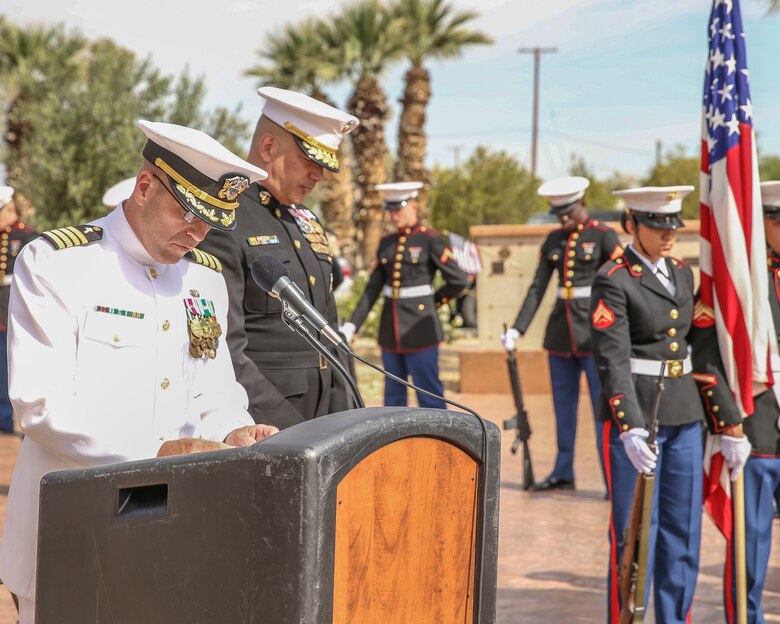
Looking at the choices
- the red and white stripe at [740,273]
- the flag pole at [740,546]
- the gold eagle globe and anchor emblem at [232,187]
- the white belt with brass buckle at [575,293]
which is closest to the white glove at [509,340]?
the white belt with brass buckle at [575,293]

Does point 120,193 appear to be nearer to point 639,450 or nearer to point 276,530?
point 639,450

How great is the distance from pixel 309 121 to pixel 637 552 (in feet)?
6.19

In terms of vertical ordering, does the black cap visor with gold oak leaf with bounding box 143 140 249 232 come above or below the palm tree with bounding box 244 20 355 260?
below

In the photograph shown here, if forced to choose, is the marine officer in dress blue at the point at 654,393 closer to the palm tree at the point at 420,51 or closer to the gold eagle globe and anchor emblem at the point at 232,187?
the gold eagle globe and anchor emblem at the point at 232,187

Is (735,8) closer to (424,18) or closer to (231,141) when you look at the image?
(231,141)

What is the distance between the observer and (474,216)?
3148cm

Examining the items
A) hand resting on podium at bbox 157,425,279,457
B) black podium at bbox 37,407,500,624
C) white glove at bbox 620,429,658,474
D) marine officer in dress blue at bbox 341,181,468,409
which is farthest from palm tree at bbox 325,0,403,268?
black podium at bbox 37,407,500,624

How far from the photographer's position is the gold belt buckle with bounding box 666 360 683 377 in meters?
4.20

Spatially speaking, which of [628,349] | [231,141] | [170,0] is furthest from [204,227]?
[170,0]

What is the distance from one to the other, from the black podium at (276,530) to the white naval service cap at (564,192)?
5466mm

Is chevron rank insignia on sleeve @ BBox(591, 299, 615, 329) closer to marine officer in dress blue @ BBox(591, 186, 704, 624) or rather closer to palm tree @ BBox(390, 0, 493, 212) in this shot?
marine officer in dress blue @ BBox(591, 186, 704, 624)

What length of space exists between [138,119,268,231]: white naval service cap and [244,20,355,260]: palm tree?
21875 mm

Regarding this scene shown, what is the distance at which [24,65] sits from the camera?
19.1 meters

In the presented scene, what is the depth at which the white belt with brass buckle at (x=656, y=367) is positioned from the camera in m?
4.20
